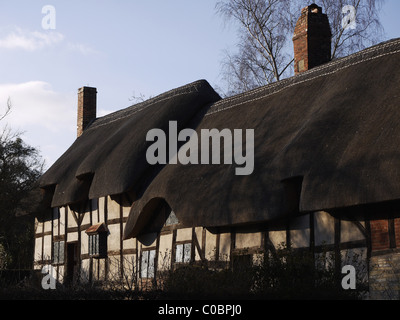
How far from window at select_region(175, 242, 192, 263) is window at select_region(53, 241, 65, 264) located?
5743 millimetres

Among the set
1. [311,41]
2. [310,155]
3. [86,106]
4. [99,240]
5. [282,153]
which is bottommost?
[99,240]

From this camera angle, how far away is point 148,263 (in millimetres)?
14445

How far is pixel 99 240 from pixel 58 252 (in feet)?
9.34

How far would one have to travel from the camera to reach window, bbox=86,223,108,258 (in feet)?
52.9

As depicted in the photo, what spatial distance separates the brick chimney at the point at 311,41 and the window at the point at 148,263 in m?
5.10

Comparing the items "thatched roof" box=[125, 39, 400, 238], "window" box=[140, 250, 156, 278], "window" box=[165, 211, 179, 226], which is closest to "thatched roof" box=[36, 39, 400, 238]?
"thatched roof" box=[125, 39, 400, 238]

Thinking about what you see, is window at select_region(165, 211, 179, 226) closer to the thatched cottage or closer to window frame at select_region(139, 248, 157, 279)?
the thatched cottage

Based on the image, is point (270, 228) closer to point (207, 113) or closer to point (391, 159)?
point (391, 159)

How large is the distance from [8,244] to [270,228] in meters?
12.1

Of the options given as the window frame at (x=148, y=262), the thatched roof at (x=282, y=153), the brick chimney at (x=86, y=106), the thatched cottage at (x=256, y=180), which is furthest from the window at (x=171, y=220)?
the brick chimney at (x=86, y=106)

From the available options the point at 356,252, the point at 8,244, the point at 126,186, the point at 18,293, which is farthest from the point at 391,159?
the point at 8,244

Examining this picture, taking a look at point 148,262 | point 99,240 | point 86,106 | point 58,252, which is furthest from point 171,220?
point 86,106

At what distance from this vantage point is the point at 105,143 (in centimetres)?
1712
